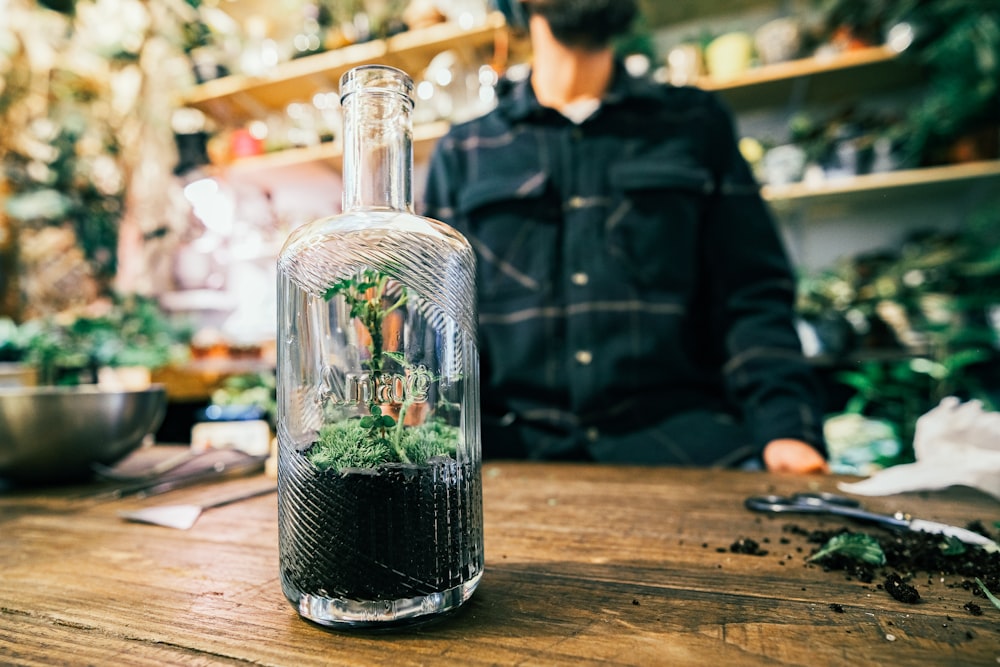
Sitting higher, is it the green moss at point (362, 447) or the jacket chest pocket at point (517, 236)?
the jacket chest pocket at point (517, 236)

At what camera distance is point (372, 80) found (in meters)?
0.39

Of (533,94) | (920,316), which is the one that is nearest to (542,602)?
(533,94)

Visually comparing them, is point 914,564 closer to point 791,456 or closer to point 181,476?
A: point 791,456

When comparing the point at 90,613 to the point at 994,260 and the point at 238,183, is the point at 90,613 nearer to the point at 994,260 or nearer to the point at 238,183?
the point at 994,260

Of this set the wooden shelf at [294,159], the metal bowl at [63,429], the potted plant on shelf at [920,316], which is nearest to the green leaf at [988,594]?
the metal bowl at [63,429]

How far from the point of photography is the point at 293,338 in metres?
0.41

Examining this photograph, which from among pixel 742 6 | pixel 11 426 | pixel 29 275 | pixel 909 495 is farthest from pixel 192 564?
pixel 29 275

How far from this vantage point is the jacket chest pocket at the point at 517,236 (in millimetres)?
1499

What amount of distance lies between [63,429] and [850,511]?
964 millimetres

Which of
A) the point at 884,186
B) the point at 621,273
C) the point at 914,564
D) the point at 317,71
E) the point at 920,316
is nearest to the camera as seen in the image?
the point at 914,564

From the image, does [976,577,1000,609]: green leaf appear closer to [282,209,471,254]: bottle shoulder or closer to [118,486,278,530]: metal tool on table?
[282,209,471,254]: bottle shoulder

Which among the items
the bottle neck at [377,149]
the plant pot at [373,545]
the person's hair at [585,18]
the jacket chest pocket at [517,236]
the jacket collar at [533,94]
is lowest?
the plant pot at [373,545]

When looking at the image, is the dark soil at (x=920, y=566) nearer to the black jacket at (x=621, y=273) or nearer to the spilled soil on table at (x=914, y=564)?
the spilled soil on table at (x=914, y=564)

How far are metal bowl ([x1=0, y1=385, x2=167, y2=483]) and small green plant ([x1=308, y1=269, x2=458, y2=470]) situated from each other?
2.09 ft
